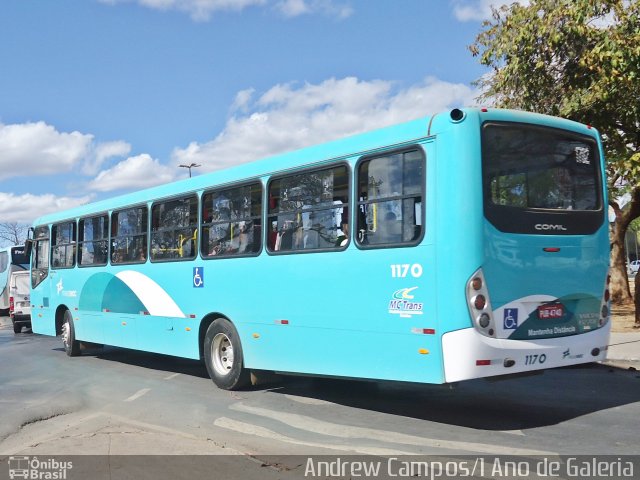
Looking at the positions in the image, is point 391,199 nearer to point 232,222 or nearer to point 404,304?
point 404,304

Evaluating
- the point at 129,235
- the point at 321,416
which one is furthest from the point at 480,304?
the point at 129,235

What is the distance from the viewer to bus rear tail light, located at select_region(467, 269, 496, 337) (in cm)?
620

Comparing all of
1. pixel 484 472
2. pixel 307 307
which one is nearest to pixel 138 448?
pixel 307 307

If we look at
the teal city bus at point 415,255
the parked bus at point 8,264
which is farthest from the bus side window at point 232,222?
the parked bus at point 8,264

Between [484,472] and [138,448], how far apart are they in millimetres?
3312

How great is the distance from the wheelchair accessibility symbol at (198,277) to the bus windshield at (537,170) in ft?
16.4

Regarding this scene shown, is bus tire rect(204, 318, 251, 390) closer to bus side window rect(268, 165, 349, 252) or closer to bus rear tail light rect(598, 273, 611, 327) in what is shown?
bus side window rect(268, 165, 349, 252)

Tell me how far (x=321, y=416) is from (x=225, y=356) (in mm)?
2507

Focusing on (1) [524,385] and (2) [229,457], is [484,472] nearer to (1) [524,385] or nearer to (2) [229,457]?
(2) [229,457]

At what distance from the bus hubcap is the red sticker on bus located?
464 centimetres

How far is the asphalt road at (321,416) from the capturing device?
6.28 m

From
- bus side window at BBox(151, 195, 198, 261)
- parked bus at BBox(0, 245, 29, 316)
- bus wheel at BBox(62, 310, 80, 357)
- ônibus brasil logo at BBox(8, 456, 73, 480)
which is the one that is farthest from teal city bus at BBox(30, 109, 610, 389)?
parked bus at BBox(0, 245, 29, 316)

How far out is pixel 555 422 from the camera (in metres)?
6.96

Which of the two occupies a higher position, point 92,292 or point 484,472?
point 92,292
